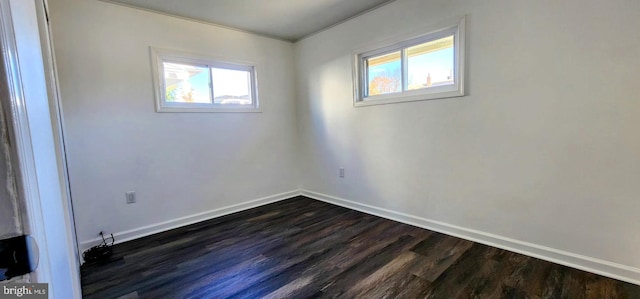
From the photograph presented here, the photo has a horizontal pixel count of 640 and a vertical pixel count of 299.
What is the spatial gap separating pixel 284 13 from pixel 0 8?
2935mm

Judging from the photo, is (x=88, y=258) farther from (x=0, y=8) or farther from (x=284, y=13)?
(x=284, y=13)

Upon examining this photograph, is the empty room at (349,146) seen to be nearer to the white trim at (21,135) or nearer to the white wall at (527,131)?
the white wall at (527,131)

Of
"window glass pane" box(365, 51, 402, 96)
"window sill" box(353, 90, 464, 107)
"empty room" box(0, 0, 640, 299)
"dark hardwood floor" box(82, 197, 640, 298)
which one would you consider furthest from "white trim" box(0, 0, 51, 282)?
"window glass pane" box(365, 51, 402, 96)

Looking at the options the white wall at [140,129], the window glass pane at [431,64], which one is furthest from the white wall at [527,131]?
the white wall at [140,129]

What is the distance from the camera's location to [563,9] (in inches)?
76.2

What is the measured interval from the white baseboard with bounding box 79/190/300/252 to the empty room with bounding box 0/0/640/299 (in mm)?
18

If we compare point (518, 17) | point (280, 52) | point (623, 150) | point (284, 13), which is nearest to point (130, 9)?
point (284, 13)

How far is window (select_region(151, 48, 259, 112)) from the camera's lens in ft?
9.84

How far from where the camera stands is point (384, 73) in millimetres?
3170

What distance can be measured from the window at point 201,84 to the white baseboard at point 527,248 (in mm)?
2196

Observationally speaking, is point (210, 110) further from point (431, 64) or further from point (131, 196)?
point (431, 64)

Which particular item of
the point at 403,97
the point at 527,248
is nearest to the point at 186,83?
the point at 403,97

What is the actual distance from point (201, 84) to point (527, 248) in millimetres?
3643

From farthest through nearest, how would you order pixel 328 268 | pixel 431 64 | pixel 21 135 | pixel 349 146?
pixel 349 146, pixel 431 64, pixel 328 268, pixel 21 135
